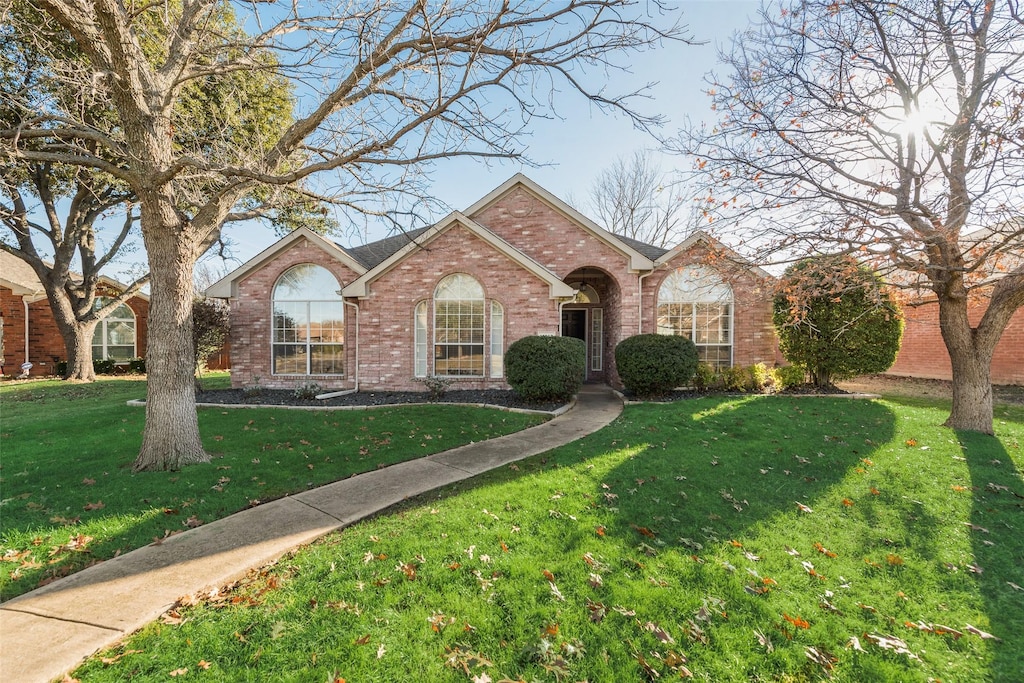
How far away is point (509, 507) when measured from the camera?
15.1 ft

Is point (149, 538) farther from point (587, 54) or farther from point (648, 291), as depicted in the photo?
point (648, 291)

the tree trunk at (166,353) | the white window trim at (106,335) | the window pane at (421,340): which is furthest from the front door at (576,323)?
the white window trim at (106,335)

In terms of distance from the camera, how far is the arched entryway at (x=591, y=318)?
15.3 metres

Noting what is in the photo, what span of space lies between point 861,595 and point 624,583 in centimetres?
192

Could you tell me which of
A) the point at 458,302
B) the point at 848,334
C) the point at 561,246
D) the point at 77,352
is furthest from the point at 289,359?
the point at 848,334

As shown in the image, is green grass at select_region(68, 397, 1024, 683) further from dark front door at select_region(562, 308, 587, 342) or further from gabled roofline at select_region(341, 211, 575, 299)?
dark front door at select_region(562, 308, 587, 342)

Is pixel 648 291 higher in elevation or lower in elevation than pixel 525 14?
lower

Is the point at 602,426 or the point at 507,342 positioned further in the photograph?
the point at 507,342

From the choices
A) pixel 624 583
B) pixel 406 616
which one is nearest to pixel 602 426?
pixel 624 583

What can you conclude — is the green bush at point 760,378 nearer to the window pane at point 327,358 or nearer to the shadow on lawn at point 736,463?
the shadow on lawn at point 736,463

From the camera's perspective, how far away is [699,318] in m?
13.3

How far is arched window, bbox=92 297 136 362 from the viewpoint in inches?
760

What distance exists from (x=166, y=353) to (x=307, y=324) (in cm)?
693

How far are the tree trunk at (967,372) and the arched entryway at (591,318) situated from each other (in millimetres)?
8783
